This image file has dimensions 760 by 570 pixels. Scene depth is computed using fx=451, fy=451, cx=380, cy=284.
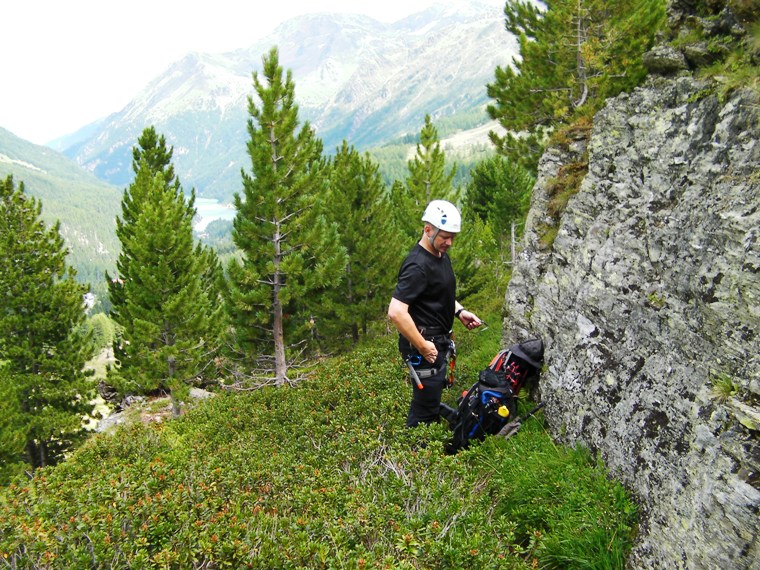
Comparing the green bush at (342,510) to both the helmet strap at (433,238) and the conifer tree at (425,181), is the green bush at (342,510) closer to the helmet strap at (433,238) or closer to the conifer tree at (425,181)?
the helmet strap at (433,238)

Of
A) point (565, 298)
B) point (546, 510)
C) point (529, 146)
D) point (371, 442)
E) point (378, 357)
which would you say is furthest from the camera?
point (529, 146)

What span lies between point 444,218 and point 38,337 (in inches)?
909

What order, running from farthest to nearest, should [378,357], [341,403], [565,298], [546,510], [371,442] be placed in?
[378,357]
[341,403]
[565,298]
[371,442]
[546,510]

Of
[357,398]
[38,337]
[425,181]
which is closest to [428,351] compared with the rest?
[357,398]

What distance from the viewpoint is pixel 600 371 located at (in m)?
4.75

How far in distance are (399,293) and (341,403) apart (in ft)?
10.6

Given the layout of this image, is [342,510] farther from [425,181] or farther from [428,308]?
[425,181]

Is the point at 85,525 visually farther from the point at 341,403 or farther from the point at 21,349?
the point at 21,349

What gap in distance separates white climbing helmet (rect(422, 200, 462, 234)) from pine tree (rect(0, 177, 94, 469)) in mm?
21380

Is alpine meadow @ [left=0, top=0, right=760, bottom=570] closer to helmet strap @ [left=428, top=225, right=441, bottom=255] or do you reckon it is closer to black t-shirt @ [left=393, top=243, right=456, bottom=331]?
black t-shirt @ [left=393, top=243, right=456, bottom=331]

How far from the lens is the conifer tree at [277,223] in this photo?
15258 mm

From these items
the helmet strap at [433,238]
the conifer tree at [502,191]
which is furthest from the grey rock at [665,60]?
the conifer tree at [502,191]

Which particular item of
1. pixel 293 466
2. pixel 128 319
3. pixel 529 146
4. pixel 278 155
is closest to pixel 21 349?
pixel 128 319

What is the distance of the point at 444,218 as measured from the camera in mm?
4953
